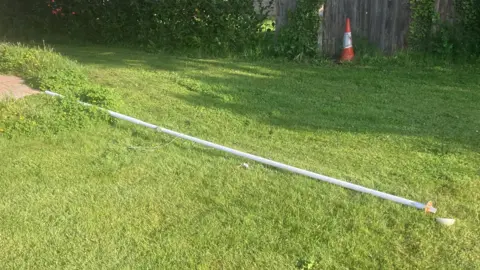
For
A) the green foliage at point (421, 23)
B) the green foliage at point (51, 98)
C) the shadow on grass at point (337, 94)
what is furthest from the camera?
the green foliage at point (421, 23)

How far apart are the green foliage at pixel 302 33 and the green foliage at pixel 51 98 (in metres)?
3.66

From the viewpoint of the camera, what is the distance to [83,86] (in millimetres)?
6445

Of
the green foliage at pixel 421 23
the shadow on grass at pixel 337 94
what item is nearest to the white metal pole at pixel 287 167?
the shadow on grass at pixel 337 94

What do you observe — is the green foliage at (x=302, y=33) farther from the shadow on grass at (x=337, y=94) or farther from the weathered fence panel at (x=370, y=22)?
the shadow on grass at (x=337, y=94)

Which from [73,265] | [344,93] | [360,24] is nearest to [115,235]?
[73,265]

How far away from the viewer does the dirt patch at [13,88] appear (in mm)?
6255

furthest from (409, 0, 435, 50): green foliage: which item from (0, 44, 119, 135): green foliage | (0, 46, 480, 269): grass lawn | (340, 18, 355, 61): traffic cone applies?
(0, 44, 119, 135): green foliage

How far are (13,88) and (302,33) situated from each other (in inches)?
197

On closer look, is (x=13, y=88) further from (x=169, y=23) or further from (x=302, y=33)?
(x=302, y=33)

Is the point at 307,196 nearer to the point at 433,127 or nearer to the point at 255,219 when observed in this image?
the point at 255,219

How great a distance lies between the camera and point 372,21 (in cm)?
919

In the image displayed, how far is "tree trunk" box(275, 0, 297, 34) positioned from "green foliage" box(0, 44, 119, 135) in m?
3.77

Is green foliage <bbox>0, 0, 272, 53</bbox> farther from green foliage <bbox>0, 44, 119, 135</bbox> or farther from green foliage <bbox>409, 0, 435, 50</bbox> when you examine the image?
green foliage <bbox>0, 44, 119, 135</bbox>

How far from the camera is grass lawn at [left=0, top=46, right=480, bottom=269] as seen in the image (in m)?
3.36
